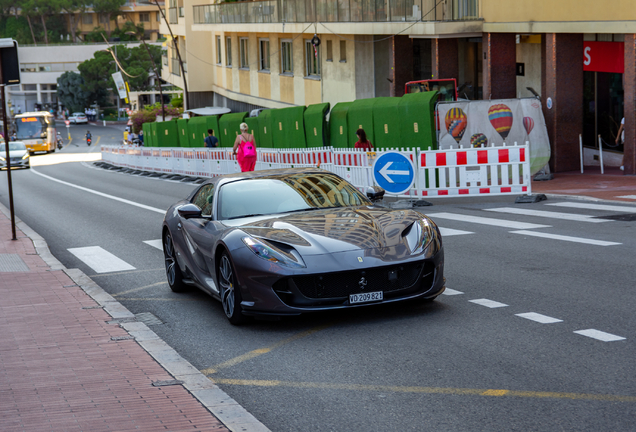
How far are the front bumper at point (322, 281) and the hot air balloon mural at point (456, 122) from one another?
1410 centimetres

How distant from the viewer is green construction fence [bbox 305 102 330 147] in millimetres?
28594

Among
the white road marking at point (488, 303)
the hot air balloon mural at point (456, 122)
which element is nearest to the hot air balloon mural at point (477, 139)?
the hot air balloon mural at point (456, 122)

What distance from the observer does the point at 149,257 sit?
1300cm

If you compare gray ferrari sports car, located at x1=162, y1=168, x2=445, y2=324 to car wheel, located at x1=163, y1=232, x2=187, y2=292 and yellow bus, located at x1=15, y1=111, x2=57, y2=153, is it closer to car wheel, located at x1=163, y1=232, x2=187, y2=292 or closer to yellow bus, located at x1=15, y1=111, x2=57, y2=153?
car wheel, located at x1=163, y1=232, x2=187, y2=292

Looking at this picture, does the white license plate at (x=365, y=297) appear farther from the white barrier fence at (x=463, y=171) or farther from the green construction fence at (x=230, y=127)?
the green construction fence at (x=230, y=127)

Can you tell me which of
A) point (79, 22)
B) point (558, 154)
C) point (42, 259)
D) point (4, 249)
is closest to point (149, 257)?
point (42, 259)

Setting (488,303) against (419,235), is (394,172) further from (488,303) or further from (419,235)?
(419,235)

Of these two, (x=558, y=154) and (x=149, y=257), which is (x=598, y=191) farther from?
(x=149, y=257)

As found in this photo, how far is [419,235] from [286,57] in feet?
131

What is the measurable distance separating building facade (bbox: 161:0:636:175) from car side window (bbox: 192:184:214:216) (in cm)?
1467

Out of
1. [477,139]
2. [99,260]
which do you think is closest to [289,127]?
[477,139]

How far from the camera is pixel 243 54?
5444 cm

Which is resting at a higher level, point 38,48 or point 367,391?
point 38,48

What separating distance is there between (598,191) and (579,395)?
13.8 meters
